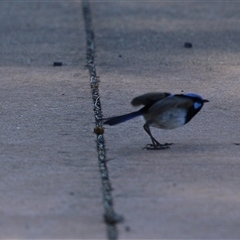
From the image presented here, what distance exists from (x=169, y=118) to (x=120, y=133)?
2.22ft

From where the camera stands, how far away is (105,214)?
15.8 ft

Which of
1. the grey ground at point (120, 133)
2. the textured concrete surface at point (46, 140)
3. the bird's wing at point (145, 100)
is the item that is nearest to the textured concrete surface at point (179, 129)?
the grey ground at point (120, 133)

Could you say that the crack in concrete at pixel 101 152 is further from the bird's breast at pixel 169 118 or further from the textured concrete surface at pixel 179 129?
the bird's breast at pixel 169 118

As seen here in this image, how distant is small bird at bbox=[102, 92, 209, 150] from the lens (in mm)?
6027

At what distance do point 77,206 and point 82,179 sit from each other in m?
0.52

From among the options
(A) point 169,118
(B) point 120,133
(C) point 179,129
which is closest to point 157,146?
(A) point 169,118

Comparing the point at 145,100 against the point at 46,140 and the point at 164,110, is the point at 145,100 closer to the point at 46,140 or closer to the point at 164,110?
the point at 164,110

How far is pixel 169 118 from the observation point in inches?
238

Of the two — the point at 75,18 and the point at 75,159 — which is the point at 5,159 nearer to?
the point at 75,159

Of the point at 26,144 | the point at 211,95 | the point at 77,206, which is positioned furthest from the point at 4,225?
the point at 211,95

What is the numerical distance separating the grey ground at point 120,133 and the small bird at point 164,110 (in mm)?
200

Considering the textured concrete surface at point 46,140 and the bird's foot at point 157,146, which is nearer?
the textured concrete surface at point 46,140

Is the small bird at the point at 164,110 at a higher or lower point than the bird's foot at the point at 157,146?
higher

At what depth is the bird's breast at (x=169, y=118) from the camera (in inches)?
237
